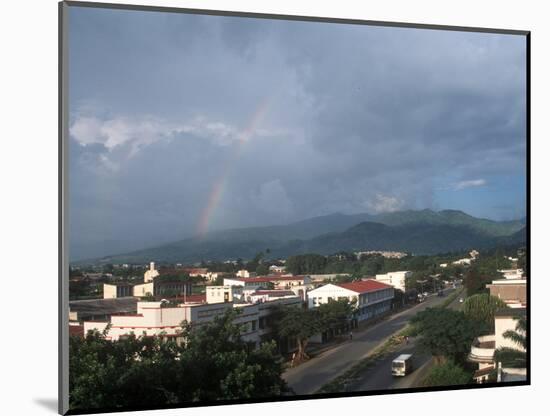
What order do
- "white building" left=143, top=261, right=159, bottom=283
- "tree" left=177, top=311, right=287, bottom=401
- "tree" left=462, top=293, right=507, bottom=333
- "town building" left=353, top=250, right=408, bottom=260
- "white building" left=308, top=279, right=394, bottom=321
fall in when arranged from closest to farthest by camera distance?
"white building" left=143, top=261, right=159, bottom=283 < "tree" left=177, top=311, right=287, bottom=401 < "white building" left=308, top=279, right=394, bottom=321 < "town building" left=353, top=250, right=408, bottom=260 < "tree" left=462, top=293, right=507, bottom=333

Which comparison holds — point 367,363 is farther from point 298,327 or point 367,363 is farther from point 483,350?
point 483,350

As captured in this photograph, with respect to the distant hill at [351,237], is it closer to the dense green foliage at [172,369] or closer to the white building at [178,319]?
the white building at [178,319]

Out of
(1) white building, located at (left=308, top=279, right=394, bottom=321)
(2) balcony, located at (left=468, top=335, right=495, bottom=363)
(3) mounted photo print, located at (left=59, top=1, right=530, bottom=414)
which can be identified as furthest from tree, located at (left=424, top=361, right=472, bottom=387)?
(1) white building, located at (left=308, top=279, right=394, bottom=321)

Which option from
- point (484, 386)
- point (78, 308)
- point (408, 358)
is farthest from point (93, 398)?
point (484, 386)

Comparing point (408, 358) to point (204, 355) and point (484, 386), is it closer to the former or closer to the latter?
point (484, 386)

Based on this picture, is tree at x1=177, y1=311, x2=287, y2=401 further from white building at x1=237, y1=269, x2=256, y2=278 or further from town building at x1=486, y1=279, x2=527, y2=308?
town building at x1=486, y1=279, x2=527, y2=308

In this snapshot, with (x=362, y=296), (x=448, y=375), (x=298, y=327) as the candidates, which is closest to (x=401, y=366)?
(x=448, y=375)

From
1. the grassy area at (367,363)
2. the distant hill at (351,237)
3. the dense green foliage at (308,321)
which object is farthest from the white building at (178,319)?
the grassy area at (367,363)
